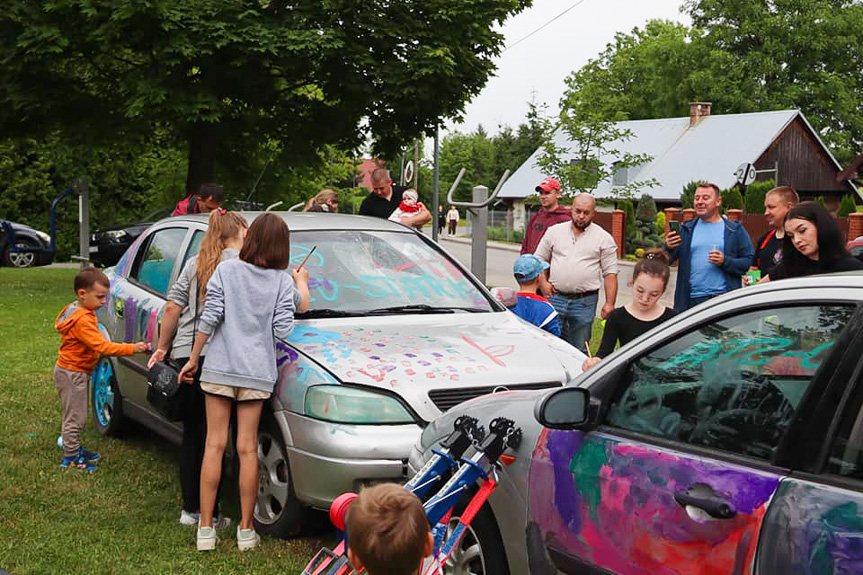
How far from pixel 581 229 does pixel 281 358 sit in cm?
365

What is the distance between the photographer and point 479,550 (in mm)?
3957

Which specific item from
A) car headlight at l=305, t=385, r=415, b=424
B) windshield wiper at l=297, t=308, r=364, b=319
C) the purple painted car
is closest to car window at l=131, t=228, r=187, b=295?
windshield wiper at l=297, t=308, r=364, b=319

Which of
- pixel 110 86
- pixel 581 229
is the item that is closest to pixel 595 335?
pixel 581 229

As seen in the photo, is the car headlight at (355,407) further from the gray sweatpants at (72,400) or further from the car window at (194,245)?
the gray sweatpants at (72,400)

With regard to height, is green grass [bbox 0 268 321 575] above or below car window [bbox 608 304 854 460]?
below

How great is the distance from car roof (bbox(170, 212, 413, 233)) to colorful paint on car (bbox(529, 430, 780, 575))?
10.7ft

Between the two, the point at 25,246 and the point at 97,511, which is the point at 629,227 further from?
the point at 97,511

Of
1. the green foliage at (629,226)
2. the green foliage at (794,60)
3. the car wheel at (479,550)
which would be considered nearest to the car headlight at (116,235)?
the green foliage at (629,226)

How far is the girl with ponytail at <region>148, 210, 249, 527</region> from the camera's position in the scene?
557 cm

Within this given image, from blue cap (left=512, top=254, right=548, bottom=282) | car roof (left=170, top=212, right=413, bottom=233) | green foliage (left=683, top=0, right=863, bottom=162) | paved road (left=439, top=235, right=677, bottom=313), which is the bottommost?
paved road (left=439, top=235, right=677, bottom=313)

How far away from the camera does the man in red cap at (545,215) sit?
9031 mm

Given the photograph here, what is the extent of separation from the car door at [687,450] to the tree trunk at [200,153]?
18636 millimetres

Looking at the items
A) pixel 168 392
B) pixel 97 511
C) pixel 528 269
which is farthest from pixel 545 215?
pixel 97 511

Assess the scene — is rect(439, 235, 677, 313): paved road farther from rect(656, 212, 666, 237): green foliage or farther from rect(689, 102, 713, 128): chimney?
rect(689, 102, 713, 128): chimney
